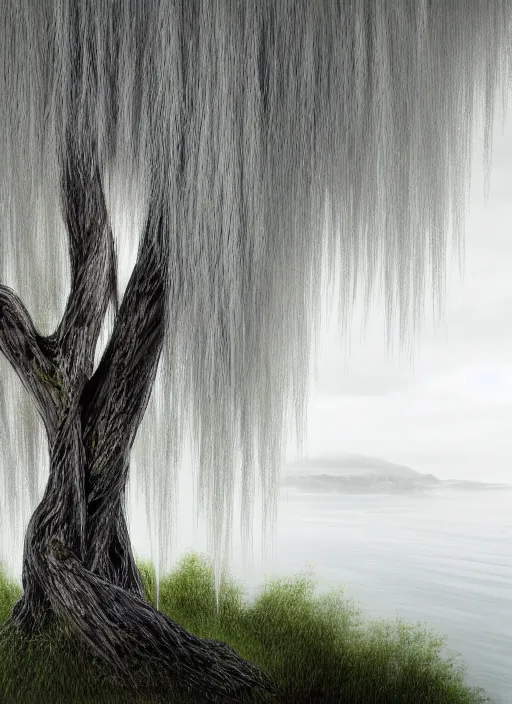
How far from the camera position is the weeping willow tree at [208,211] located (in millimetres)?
1732

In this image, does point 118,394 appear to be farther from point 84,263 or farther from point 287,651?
point 287,651

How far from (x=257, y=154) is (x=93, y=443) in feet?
2.34

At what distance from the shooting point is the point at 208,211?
171cm

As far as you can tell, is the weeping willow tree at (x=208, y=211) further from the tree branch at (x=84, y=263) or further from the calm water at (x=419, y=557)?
the calm water at (x=419, y=557)

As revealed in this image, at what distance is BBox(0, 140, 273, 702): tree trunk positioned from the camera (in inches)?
70.7

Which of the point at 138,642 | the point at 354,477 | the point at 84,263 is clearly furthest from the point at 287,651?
the point at 84,263

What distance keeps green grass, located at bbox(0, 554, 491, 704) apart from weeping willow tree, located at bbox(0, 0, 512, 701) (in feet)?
0.25

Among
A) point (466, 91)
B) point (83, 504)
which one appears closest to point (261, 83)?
point (466, 91)

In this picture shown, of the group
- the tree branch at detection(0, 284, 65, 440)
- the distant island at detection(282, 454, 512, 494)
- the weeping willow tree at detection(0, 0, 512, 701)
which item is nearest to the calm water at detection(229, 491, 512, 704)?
the distant island at detection(282, 454, 512, 494)

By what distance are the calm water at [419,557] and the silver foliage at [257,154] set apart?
71 cm

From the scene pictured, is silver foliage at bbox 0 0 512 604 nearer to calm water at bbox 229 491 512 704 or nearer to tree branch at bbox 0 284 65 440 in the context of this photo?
tree branch at bbox 0 284 65 440

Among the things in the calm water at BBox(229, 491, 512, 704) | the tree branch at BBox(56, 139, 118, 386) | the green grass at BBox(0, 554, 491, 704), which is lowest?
the green grass at BBox(0, 554, 491, 704)

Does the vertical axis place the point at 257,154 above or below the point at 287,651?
above

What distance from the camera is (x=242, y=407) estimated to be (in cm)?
175
